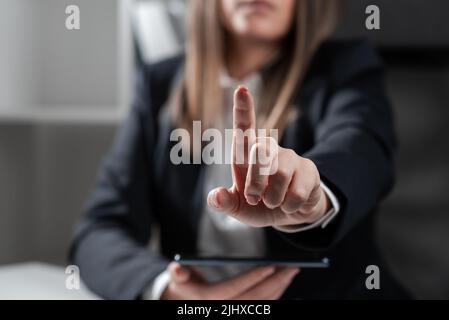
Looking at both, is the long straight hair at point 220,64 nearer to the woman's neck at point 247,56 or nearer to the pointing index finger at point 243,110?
the woman's neck at point 247,56

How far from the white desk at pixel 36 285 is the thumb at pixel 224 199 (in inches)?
7.8

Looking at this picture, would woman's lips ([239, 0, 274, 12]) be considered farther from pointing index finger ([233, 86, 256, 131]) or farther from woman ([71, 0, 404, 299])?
pointing index finger ([233, 86, 256, 131])

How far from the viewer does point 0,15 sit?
0.66 m

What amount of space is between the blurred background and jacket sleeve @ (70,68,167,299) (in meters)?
0.15

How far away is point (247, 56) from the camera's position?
602 mm

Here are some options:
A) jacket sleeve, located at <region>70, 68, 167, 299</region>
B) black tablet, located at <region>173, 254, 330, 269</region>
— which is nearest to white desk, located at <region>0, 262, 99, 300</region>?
jacket sleeve, located at <region>70, 68, 167, 299</region>

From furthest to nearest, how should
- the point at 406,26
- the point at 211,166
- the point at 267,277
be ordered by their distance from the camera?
the point at 406,26, the point at 211,166, the point at 267,277

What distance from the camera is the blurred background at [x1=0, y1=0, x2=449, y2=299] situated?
74 cm

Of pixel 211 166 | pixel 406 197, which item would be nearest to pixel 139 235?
pixel 211 166

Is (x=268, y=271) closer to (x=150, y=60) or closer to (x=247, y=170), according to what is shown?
(x=247, y=170)

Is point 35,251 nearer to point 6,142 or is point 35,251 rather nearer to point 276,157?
point 6,142

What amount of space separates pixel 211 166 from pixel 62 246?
60cm

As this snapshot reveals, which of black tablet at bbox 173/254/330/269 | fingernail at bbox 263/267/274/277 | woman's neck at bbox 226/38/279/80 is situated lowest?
fingernail at bbox 263/267/274/277

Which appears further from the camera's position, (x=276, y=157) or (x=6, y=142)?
(x=6, y=142)
